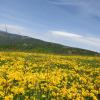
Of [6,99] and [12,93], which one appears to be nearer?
[6,99]

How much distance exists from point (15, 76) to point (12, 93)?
216cm

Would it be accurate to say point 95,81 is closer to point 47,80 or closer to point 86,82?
point 86,82

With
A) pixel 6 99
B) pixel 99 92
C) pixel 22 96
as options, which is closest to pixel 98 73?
pixel 99 92

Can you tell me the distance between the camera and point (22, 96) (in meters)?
11.5

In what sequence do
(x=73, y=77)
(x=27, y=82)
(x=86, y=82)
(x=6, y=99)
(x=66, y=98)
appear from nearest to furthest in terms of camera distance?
(x=6, y=99)
(x=66, y=98)
(x=27, y=82)
(x=86, y=82)
(x=73, y=77)

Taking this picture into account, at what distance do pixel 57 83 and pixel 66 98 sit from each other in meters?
1.57

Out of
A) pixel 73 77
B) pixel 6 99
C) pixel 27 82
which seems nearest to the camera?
pixel 6 99

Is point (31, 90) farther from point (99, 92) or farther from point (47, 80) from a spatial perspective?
point (99, 92)

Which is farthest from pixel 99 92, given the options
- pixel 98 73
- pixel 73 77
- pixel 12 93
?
pixel 98 73

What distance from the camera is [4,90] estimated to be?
440 inches

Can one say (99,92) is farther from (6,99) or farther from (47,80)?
(6,99)

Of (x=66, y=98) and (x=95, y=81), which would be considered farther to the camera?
(x=95, y=81)

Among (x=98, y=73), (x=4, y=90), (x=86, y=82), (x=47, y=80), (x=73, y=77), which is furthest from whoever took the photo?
(x=98, y=73)

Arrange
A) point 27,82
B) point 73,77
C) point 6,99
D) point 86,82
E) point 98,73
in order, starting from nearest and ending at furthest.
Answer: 1. point 6,99
2. point 27,82
3. point 86,82
4. point 73,77
5. point 98,73
